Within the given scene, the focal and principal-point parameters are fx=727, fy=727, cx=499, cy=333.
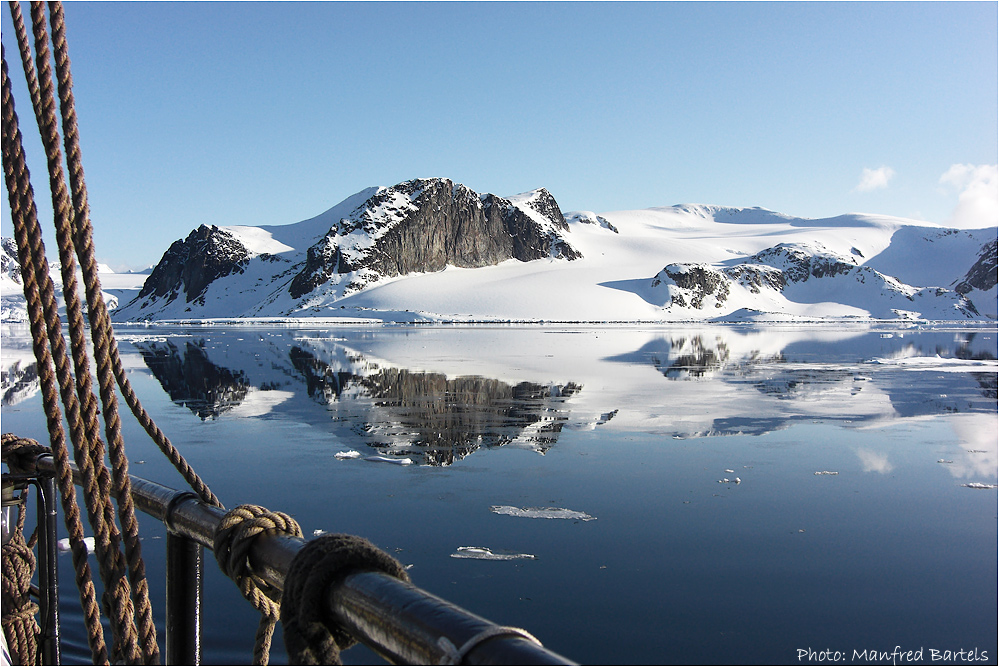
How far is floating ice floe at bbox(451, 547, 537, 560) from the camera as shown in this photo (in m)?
5.45

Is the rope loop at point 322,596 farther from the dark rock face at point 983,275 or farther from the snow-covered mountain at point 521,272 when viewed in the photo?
the dark rock face at point 983,275

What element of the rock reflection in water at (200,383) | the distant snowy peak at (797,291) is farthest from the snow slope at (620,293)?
the rock reflection in water at (200,383)

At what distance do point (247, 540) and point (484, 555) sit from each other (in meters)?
4.18

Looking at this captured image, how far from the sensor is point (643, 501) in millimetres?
6914

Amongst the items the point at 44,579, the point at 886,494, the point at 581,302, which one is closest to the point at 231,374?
the point at 886,494

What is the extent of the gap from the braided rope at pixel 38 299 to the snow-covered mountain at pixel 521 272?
294 feet

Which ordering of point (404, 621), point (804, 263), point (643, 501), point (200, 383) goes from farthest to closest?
point (804, 263) < point (200, 383) < point (643, 501) < point (404, 621)

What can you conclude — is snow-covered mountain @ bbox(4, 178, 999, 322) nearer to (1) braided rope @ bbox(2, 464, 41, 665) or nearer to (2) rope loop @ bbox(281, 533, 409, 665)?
(1) braided rope @ bbox(2, 464, 41, 665)

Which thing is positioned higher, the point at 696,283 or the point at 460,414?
the point at 696,283

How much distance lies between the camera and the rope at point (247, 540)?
1541 millimetres

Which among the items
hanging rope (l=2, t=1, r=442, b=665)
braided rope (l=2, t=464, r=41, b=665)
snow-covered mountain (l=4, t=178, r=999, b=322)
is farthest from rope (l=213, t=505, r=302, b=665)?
snow-covered mountain (l=4, t=178, r=999, b=322)

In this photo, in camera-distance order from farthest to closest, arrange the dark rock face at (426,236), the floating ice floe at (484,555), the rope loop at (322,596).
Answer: the dark rock face at (426,236) < the floating ice floe at (484,555) < the rope loop at (322,596)

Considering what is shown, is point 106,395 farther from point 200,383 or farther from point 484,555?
point 200,383

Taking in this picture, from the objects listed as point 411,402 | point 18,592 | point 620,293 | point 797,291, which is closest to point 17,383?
point 411,402
